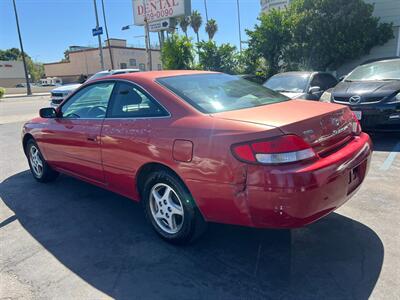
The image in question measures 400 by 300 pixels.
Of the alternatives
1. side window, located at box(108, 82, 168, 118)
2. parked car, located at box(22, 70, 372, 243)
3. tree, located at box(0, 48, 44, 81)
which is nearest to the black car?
parked car, located at box(22, 70, 372, 243)

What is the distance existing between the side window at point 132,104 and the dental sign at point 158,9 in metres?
16.4

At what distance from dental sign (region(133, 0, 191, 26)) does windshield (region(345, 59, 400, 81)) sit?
43.0ft

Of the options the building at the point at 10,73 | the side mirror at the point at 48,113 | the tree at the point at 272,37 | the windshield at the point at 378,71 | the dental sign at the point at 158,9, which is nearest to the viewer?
the side mirror at the point at 48,113

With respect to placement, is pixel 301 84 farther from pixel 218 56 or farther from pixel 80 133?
pixel 218 56

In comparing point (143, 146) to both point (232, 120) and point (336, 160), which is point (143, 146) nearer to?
point (232, 120)

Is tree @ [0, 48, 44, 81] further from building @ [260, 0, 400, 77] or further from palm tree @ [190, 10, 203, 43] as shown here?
building @ [260, 0, 400, 77]

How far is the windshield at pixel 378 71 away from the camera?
6.62 m

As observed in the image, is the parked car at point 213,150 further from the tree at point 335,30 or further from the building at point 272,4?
the building at point 272,4

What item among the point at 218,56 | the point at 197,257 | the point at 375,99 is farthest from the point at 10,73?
the point at 197,257

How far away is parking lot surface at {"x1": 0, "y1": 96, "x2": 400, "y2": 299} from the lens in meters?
2.38

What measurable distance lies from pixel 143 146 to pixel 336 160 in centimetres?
159

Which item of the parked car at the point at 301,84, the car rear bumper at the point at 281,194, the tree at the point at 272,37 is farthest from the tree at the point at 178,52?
the car rear bumper at the point at 281,194

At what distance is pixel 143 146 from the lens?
2.94 metres

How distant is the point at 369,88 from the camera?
19.7 feet
